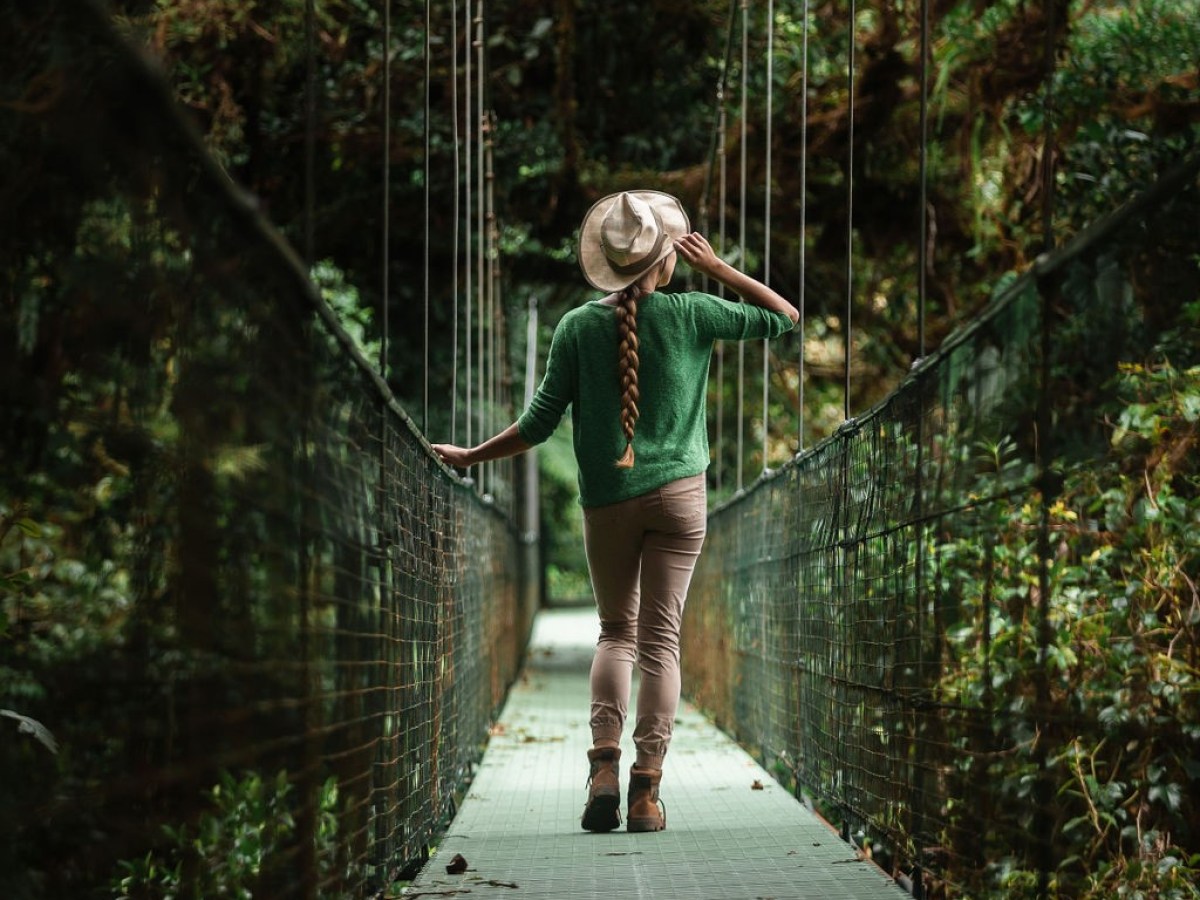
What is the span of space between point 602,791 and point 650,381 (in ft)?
2.29

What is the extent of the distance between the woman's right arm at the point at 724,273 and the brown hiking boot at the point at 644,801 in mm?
804

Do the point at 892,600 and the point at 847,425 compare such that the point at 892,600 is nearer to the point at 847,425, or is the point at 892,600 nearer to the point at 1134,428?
the point at 847,425

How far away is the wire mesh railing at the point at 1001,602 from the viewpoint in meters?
1.67

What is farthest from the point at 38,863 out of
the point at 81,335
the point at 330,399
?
the point at 330,399

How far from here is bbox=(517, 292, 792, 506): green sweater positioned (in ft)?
8.85

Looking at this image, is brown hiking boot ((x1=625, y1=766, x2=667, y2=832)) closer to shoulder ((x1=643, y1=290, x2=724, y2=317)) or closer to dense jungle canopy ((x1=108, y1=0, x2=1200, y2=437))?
shoulder ((x1=643, y1=290, x2=724, y2=317))

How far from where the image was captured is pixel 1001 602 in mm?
2887

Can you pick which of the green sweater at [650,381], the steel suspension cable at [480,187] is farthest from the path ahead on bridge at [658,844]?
the steel suspension cable at [480,187]

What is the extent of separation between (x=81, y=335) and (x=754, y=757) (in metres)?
3.21

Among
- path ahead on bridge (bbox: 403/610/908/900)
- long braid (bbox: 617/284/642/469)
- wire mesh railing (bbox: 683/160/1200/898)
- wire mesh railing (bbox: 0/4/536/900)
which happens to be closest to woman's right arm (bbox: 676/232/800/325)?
long braid (bbox: 617/284/642/469)

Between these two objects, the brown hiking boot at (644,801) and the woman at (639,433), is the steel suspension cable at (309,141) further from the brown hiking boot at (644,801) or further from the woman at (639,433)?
the brown hiking boot at (644,801)

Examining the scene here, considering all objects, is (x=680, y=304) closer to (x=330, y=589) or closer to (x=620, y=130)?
(x=330, y=589)

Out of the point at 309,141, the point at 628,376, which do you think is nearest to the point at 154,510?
the point at 309,141

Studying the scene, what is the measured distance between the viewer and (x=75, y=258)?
1.12 metres
